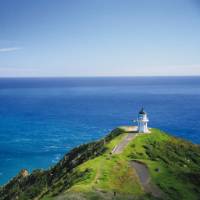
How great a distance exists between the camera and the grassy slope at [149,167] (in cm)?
3216

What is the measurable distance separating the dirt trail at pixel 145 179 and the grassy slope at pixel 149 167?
2.12 feet

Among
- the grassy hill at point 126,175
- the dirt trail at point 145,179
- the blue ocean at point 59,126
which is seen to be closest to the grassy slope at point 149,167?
the grassy hill at point 126,175

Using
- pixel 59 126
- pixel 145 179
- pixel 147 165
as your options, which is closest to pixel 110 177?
pixel 145 179

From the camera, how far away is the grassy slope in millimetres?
32156

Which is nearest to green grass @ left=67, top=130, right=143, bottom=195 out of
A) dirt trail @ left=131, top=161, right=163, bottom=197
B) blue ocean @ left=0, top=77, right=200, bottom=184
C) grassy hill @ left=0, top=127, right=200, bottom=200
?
grassy hill @ left=0, top=127, right=200, bottom=200

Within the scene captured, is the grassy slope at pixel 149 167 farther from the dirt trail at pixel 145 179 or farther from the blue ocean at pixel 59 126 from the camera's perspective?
the blue ocean at pixel 59 126

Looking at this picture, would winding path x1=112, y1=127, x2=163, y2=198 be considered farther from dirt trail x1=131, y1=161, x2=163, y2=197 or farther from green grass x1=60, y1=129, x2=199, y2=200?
green grass x1=60, y1=129, x2=199, y2=200

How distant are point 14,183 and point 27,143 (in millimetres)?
41969

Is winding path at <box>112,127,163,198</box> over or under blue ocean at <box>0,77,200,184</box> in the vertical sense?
over

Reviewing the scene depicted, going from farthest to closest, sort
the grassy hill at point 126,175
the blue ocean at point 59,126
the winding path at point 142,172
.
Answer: the blue ocean at point 59,126 → the winding path at point 142,172 → the grassy hill at point 126,175

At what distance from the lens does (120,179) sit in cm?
3650

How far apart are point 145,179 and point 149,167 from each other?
15.0 feet

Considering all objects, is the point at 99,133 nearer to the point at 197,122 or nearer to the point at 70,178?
the point at 197,122

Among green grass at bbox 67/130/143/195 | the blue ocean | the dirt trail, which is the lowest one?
the blue ocean
